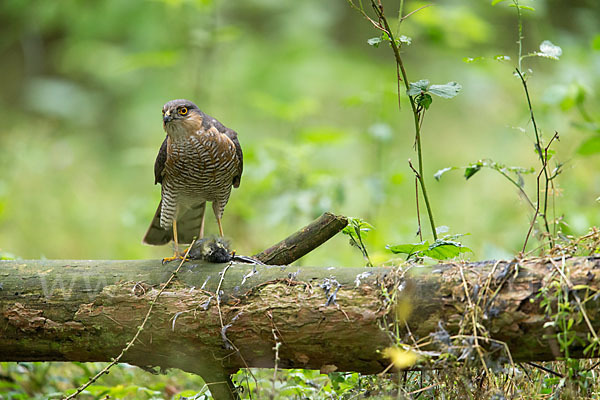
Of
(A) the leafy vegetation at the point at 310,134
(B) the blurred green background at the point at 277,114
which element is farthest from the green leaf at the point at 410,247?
(B) the blurred green background at the point at 277,114

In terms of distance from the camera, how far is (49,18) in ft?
30.9

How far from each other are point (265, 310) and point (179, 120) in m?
1.41

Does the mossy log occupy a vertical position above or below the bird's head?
below

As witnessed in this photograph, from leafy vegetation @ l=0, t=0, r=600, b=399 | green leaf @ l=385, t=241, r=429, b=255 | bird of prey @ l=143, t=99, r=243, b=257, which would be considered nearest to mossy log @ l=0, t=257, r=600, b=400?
leafy vegetation @ l=0, t=0, r=600, b=399

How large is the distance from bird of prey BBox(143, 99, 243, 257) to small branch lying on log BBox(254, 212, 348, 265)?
753 millimetres

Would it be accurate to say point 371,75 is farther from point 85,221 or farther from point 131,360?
point 131,360

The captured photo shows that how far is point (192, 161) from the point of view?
10.7 ft

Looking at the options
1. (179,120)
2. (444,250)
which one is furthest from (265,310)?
(179,120)

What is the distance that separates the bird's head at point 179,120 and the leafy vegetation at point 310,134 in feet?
3.38

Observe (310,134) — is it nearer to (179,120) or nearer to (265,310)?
(179,120)

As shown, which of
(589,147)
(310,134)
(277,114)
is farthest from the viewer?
(277,114)

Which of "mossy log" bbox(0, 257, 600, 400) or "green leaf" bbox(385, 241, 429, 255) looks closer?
"mossy log" bbox(0, 257, 600, 400)

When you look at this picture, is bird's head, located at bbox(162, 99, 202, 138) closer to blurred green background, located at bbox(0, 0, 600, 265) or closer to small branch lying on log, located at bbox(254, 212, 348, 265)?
small branch lying on log, located at bbox(254, 212, 348, 265)

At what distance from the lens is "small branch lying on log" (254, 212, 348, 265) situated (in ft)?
8.39
